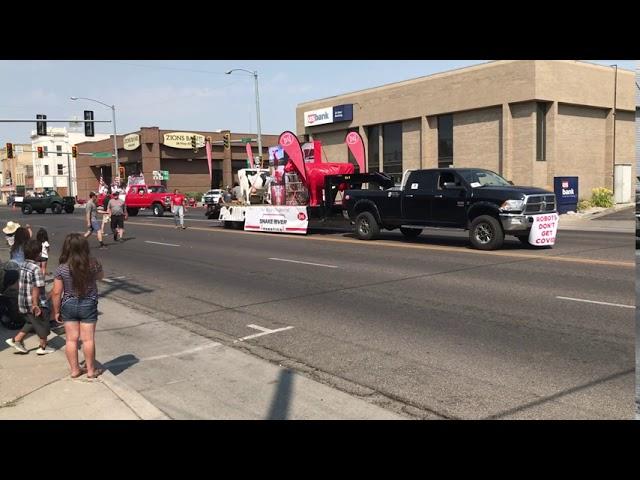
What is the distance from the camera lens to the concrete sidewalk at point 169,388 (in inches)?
190

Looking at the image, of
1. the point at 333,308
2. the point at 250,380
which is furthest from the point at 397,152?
the point at 250,380

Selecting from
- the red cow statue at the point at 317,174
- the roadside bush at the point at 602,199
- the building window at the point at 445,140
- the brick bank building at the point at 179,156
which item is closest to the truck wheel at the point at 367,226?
the red cow statue at the point at 317,174

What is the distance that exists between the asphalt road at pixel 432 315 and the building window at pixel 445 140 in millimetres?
19466

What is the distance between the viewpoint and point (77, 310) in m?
5.78

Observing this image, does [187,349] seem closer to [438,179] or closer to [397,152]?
[438,179]

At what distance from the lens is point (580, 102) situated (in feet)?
104

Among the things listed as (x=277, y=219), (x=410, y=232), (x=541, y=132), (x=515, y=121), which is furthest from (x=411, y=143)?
(x=410, y=232)

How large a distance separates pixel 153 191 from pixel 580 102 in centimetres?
2580

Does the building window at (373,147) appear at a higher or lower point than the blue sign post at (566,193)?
higher

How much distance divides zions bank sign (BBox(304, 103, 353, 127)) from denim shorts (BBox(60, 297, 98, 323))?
36081mm

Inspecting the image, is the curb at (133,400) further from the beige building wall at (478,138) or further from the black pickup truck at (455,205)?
the beige building wall at (478,138)

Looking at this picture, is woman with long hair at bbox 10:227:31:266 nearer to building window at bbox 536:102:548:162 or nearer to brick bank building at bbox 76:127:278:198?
building window at bbox 536:102:548:162

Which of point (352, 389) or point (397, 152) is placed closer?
point (352, 389)

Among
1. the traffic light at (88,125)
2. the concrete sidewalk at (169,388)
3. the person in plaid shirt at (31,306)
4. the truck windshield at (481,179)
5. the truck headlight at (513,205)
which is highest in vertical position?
the traffic light at (88,125)
